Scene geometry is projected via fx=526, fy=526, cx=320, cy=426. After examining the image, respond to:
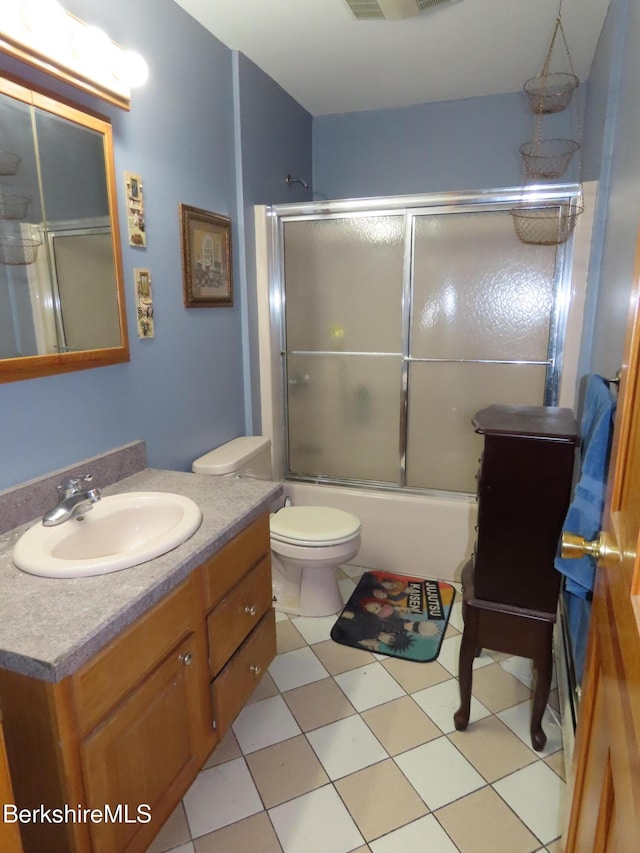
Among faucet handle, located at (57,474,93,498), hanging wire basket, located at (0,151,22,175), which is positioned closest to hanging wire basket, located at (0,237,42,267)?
hanging wire basket, located at (0,151,22,175)

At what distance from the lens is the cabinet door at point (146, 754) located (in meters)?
1.03

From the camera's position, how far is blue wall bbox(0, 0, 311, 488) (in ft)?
4.87

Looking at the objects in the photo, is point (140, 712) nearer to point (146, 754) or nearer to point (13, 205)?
point (146, 754)

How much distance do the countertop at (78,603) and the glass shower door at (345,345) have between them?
1365mm

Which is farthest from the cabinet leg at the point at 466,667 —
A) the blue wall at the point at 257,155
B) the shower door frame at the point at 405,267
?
the blue wall at the point at 257,155

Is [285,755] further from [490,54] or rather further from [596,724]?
[490,54]

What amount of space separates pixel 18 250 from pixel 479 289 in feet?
6.07

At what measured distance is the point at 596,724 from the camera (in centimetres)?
85

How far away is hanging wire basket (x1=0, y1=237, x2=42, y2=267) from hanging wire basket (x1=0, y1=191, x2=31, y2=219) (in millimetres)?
54

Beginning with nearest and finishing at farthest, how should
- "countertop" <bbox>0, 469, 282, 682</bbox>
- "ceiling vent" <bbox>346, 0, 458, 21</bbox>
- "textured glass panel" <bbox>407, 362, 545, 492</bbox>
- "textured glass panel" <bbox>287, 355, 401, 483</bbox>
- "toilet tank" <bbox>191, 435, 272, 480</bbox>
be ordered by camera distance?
"countertop" <bbox>0, 469, 282, 682</bbox>, "ceiling vent" <bbox>346, 0, 458, 21</bbox>, "toilet tank" <bbox>191, 435, 272, 480</bbox>, "textured glass panel" <bbox>407, 362, 545, 492</bbox>, "textured glass panel" <bbox>287, 355, 401, 483</bbox>

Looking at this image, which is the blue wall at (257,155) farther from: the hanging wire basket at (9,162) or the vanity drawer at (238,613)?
the hanging wire basket at (9,162)

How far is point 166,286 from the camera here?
1.93m

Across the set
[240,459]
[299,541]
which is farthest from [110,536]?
[299,541]
